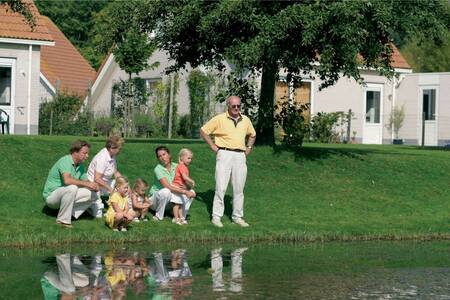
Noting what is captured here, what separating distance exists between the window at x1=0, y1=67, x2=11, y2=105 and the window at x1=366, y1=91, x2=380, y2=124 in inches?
687

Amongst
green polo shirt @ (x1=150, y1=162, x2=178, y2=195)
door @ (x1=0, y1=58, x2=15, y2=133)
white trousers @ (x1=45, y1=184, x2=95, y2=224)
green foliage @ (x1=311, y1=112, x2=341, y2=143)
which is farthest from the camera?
green foliage @ (x1=311, y1=112, x2=341, y2=143)

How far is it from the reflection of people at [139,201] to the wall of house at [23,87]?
21.1 metres

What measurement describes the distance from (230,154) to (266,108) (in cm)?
670

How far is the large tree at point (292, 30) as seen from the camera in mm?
22219

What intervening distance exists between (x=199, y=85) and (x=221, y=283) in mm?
30006

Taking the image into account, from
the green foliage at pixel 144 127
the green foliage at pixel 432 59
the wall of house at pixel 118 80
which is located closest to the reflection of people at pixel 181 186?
the green foliage at pixel 144 127

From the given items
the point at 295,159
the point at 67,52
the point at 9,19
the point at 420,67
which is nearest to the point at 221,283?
the point at 295,159

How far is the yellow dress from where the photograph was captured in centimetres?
1666

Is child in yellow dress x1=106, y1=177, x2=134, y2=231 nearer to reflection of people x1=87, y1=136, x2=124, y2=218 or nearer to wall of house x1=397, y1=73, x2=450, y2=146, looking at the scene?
reflection of people x1=87, y1=136, x2=124, y2=218

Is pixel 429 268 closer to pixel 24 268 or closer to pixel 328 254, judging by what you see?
pixel 328 254

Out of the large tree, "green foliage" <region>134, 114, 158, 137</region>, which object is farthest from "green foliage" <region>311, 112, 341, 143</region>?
the large tree

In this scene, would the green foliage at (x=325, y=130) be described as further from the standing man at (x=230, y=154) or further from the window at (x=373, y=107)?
the standing man at (x=230, y=154)

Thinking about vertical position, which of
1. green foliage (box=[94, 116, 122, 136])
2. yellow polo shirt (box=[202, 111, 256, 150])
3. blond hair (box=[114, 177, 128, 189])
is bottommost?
blond hair (box=[114, 177, 128, 189])

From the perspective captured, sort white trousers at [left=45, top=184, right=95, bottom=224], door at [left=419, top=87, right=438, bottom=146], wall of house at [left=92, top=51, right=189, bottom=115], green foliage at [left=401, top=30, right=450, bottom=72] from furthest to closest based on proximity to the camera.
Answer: green foliage at [left=401, top=30, right=450, bottom=72]
door at [left=419, top=87, right=438, bottom=146]
wall of house at [left=92, top=51, right=189, bottom=115]
white trousers at [left=45, top=184, right=95, bottom=224]
